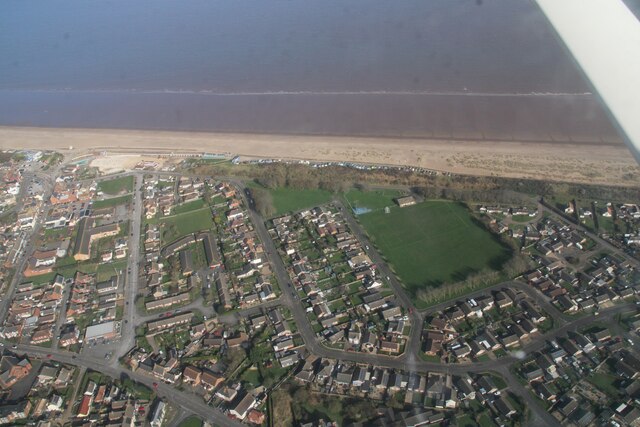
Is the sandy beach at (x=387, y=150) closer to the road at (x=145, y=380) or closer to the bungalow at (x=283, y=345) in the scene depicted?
the bungalow at (x=283, y=345)

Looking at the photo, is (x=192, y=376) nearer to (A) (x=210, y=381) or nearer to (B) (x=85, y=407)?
(A) (x=210, y=381)

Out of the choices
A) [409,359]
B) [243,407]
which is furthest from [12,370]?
[409,359]

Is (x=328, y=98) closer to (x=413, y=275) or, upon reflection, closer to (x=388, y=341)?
(x=413, y=275)

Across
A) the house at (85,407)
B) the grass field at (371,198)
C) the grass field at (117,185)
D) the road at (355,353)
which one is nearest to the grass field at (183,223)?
the road at (355,353)

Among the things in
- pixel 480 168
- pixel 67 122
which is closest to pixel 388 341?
pixel 480 168

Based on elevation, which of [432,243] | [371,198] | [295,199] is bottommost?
[432,243]
